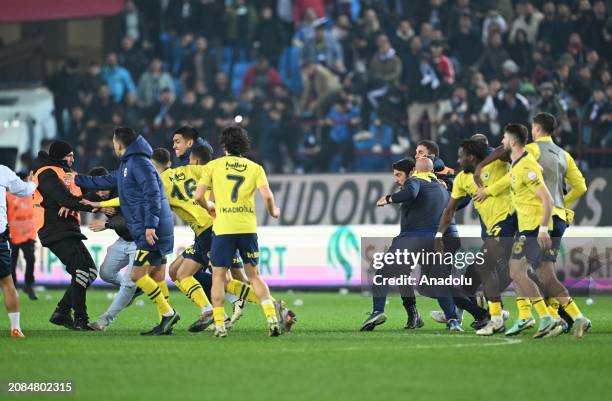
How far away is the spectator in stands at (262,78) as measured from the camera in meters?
27.8

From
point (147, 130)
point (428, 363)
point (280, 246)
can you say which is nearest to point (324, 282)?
point (280, 246)

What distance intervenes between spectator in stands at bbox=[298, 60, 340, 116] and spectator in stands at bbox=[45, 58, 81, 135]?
5.43 metres

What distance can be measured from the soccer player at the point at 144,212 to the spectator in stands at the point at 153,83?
47.6 ft

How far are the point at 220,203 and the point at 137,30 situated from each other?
18.5m

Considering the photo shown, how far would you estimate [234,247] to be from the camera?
43.7 ft

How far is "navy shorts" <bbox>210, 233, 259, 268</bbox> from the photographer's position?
13250 millimetres

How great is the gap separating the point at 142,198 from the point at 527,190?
13.7ft

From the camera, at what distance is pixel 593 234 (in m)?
22.1

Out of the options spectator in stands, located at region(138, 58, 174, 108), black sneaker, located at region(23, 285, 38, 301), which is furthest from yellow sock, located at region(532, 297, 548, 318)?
spectator in stands, located at region(138, 58, 174, 108)

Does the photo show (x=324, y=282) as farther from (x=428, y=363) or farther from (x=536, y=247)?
(x=428, y=363)

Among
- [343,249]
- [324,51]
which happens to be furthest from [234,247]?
[324,51]

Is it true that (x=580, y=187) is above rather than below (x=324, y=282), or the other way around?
above

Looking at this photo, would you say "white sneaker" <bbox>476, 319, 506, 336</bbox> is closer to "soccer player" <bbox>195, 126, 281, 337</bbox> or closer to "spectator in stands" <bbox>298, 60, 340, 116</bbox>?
"soccer player" <bbox>195, 126, 281, 337</bbox>

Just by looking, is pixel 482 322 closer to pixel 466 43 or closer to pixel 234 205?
pixel 234 205
